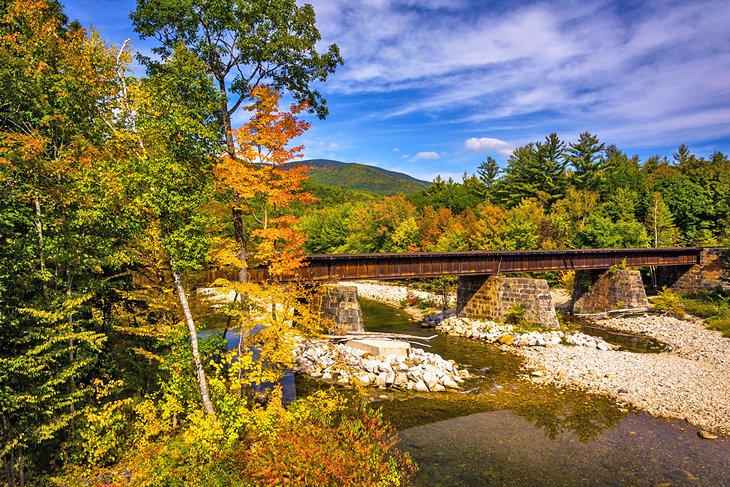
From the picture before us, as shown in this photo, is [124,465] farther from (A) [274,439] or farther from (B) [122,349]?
(A) [274,439]

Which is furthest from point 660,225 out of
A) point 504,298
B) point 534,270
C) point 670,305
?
point 504,298

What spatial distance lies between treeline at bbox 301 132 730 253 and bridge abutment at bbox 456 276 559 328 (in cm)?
1368

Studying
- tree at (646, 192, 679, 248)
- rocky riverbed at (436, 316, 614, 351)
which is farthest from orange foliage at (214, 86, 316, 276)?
tree at (646, 192, 679, 248)

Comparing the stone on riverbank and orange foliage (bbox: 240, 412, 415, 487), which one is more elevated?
orange foliage (bbox: 240, 412, 415, 487)

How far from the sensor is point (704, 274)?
34.9 metres

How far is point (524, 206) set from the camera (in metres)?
49.9

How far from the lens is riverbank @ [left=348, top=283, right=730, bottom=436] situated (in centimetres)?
1425

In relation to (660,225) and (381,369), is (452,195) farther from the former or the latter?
(381,369)

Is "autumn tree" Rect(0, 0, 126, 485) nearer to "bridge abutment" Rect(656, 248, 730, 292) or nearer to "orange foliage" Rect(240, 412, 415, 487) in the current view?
"orange foliage" Rect(240, 412, 415, 487)

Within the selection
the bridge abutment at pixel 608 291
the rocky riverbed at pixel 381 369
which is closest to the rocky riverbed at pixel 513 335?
the rocky riverbed at pixel 381 369

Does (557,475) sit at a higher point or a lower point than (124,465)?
lower

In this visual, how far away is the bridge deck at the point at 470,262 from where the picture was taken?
24828mm

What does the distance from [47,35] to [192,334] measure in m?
8.01

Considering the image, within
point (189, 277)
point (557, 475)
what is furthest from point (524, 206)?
point (189, 277)
